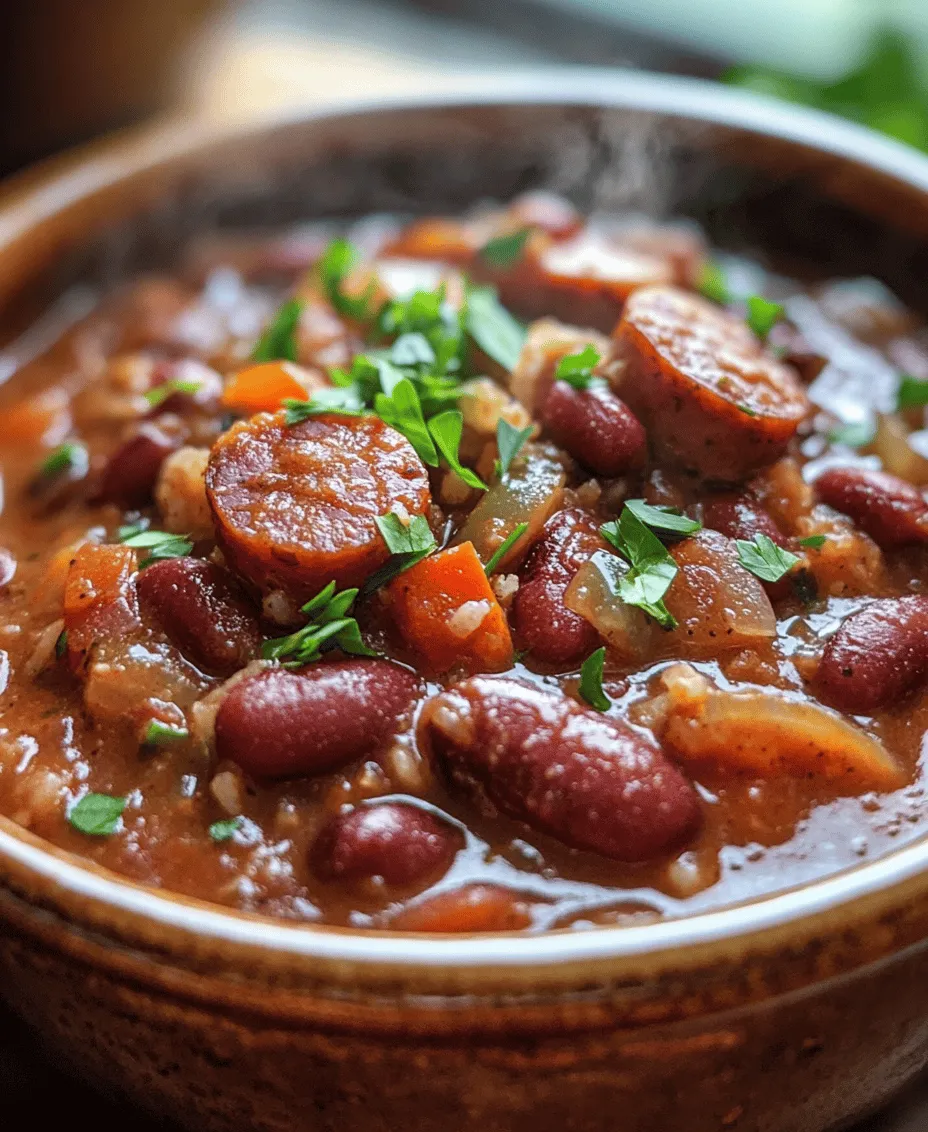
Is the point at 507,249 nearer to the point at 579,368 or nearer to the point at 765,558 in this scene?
the point at 579,368

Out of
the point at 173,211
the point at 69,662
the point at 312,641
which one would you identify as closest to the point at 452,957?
the point at 312,641

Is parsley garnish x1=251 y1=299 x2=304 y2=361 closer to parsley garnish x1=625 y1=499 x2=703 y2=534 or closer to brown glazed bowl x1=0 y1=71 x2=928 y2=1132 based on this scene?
parsley garnish x1=625 y1=499 x2=703 y2=534

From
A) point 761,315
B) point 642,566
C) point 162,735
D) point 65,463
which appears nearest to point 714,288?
point 761,315

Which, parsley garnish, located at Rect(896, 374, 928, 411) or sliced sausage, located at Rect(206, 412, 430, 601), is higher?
sliced sausage, located at Rect(206, 412, 430, 601)

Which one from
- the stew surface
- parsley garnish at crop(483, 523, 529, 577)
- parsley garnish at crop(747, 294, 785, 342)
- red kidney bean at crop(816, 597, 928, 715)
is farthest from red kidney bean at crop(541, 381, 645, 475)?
parsley garnish at crop(747, 294, 785, 342)

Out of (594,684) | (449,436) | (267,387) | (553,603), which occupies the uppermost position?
(267,387)

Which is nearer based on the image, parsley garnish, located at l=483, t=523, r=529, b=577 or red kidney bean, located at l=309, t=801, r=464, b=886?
red kidney bean, located at l=309, t=801, r=464, b=886

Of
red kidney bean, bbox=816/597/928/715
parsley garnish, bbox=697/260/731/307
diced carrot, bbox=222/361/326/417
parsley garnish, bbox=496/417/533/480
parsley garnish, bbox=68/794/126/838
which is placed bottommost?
red kidney bean, bbox=816/597/928/715
